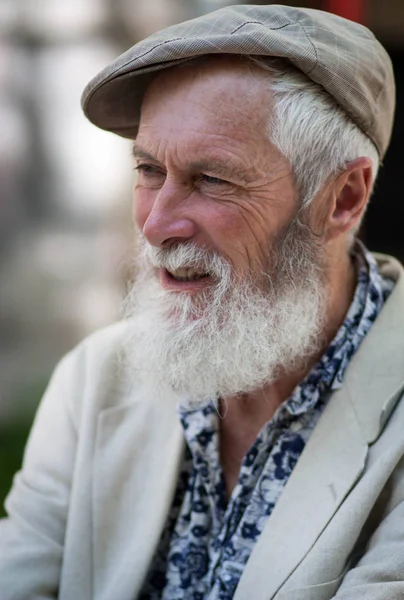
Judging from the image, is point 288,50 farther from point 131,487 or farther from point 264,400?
point 131,487

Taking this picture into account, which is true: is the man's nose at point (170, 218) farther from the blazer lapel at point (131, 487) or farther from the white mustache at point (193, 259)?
the blazer lapel at point (131, 487)

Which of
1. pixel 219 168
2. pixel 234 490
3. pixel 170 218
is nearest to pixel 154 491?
pixel 234 490

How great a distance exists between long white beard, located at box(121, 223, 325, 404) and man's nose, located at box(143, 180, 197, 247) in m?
0.07

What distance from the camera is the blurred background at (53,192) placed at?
5066mm

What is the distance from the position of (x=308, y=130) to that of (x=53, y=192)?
3.57m

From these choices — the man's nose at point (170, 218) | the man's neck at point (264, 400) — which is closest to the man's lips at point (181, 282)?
the man's nose at point (170, 218)

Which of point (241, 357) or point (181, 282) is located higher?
point (181, 282)

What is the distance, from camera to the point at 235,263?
7.01 feet

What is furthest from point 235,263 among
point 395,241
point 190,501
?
point 395,241

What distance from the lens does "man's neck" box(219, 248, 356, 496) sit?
7.63 ft

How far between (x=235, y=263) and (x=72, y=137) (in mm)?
3396

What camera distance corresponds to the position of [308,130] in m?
2.10

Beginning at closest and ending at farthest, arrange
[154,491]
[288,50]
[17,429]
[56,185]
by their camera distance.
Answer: [288,50] → [154,491] → [17,429] → [56,185]

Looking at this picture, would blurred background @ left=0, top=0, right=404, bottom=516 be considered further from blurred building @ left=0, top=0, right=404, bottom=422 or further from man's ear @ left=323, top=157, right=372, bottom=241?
man's ear @ left=323, top=157, right=372, bottom=241
